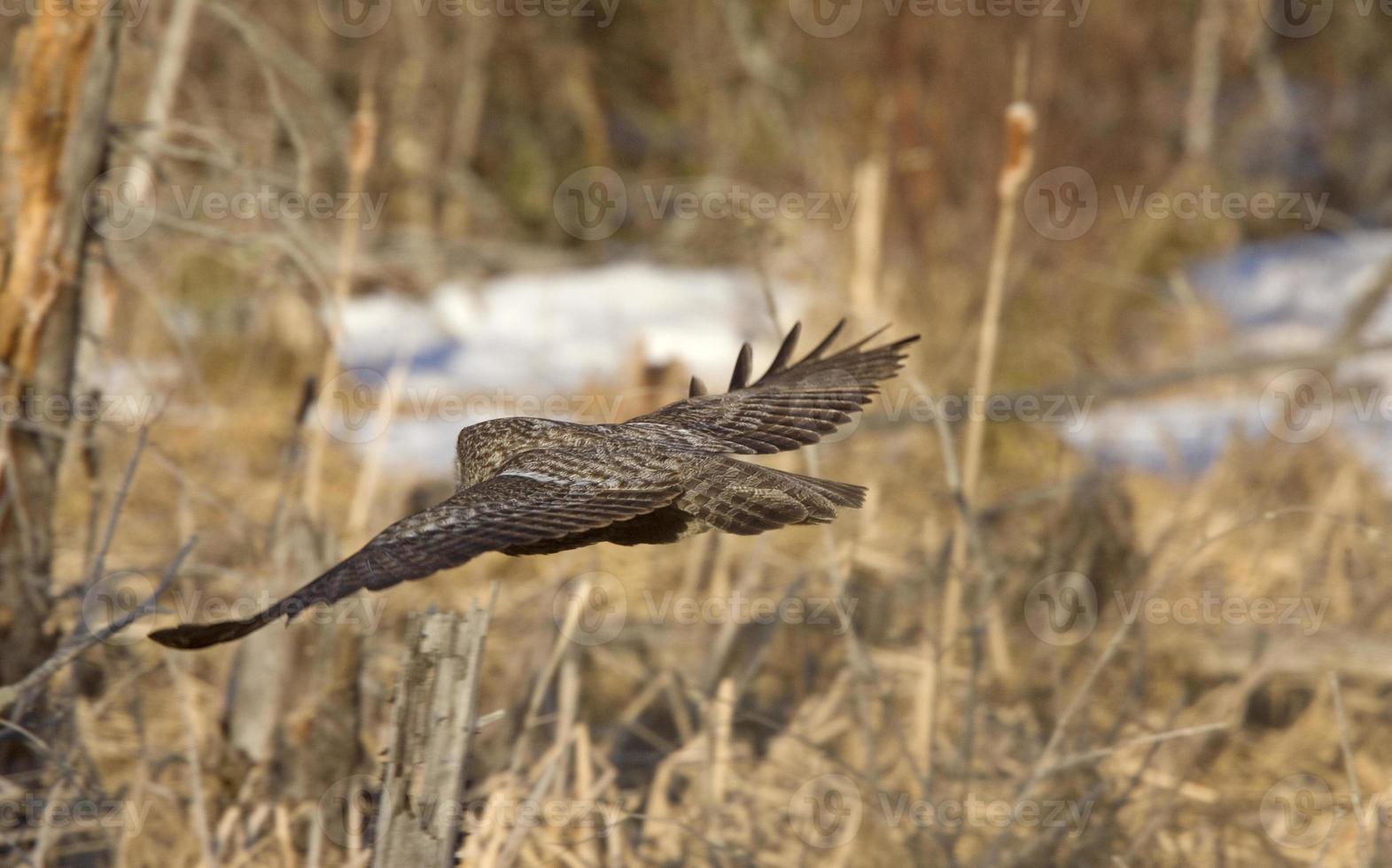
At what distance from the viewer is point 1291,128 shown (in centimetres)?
1259

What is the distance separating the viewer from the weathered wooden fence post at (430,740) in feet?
8.07

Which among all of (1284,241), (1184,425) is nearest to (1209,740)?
(1184,425)

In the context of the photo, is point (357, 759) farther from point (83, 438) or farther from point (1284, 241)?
point (1284, 241)

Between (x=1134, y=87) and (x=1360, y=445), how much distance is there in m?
3.41
